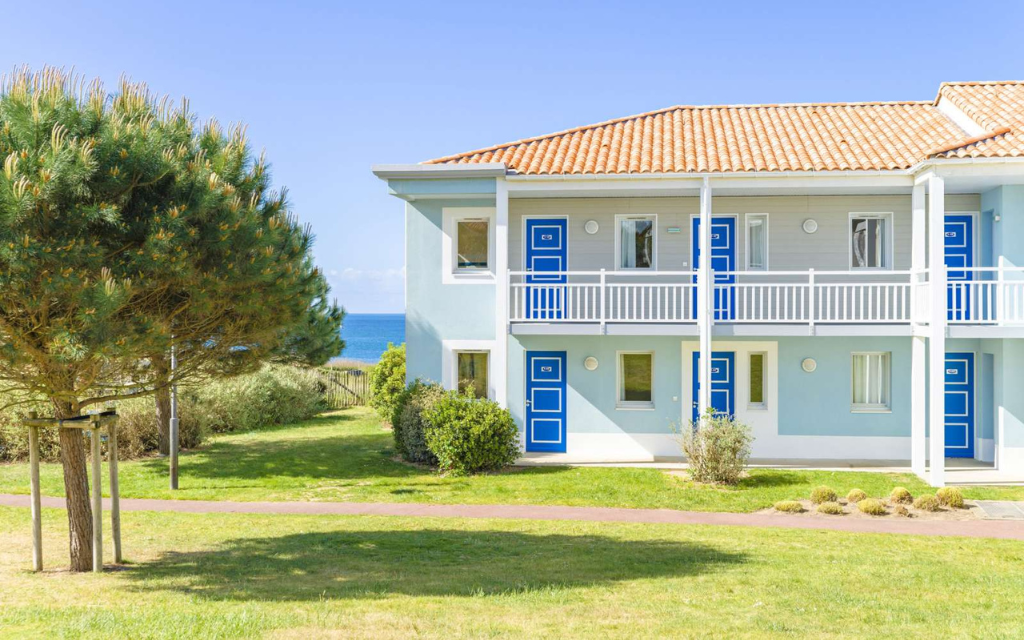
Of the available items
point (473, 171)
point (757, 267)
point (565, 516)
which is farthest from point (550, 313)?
point (565, 516)

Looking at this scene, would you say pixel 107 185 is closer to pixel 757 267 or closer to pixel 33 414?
pixel 33 414

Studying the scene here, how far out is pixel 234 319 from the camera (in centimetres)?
958

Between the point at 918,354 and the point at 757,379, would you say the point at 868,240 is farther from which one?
the point at 757,379

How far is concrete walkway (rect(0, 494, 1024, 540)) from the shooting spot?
1247 centimetres

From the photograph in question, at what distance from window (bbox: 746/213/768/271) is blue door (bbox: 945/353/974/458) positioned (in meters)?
4.17

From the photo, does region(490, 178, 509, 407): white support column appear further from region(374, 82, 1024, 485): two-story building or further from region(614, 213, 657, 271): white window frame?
region(614, 213, 657, 271): white window frame

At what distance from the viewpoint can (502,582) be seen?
8992mm

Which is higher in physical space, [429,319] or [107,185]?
[107,185]

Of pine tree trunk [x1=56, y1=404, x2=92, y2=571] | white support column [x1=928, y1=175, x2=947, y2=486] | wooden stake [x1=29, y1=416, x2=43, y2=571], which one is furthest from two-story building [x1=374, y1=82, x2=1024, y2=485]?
wooden stake [x1=29, y1=416, x2=43, y2=571]

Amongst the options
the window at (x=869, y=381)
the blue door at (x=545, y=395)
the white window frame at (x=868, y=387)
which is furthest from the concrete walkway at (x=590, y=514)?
the window at (x=869, y=381)

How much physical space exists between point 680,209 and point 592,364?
3754 mm

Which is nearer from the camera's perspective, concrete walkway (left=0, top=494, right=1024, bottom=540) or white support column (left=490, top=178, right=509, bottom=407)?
concrete walkway (left=0, top=494, right=1024, bottom=540)

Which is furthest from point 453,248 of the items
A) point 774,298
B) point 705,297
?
point 774,298

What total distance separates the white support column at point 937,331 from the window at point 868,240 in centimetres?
288
